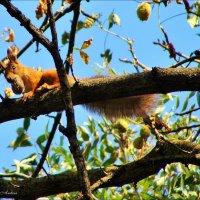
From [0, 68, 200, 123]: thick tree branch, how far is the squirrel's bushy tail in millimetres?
828

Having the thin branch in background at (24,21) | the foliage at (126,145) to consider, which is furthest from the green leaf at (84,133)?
the thin branch in background at (24,21)

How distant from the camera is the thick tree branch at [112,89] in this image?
2.85 metres

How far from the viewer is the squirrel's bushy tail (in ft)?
12.3

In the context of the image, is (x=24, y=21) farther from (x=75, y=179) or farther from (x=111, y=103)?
(x=111, y=103)

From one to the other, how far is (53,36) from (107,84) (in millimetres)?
1008

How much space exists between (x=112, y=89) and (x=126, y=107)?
970 mm

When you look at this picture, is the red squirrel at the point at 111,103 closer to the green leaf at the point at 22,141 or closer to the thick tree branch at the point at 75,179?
the green leaf at the point at 22,141

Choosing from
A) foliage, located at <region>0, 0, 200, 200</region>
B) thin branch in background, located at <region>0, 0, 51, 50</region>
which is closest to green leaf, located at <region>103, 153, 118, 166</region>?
foliage, located at <region>0, 0, 200, 200</region>

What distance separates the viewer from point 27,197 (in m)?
2.94

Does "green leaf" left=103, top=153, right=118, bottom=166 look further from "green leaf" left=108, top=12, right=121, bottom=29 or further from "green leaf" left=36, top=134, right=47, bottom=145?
"green leaf" left=108, top=12, right=121, bottom=29

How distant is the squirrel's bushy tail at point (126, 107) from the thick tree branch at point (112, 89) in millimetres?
828

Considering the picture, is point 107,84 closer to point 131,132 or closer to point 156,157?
point 156,157

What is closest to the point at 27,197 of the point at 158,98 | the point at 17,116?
the point at 17,116

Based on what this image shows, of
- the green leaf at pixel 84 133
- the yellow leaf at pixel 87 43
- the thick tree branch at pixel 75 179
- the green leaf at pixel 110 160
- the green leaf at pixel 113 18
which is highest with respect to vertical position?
the green leaf at pixel 113 18
